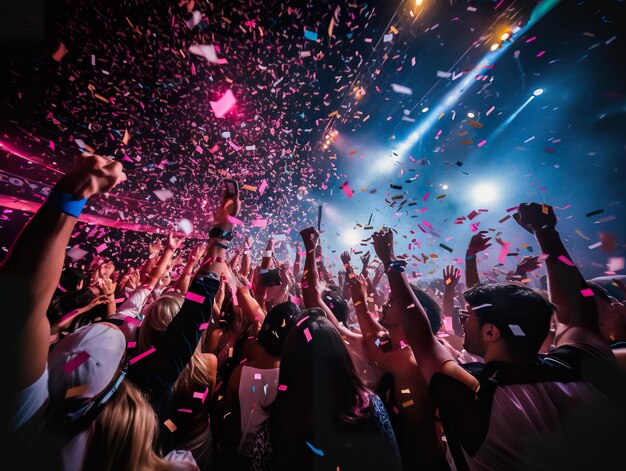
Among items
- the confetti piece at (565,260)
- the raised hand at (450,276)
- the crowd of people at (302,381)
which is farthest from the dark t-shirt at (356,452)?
the raised hand at (450,276)

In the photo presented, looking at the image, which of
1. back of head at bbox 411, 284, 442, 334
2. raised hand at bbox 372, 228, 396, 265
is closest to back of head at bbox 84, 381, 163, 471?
raised hand at bbox 372, 228, 396, 265

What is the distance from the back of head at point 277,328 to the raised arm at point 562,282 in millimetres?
2190

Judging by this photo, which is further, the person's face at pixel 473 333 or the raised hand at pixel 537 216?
the raised hand at pixel 537 216

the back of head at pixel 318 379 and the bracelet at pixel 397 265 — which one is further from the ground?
the bracelet at pixel 397 265

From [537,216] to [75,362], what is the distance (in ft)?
10.8

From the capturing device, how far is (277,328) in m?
2.19

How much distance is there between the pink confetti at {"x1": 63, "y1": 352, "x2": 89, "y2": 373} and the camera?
2.79ft

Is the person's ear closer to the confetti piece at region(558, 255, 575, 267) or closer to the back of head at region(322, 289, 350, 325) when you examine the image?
the confetti piece at region(558, 255, 575, 267)

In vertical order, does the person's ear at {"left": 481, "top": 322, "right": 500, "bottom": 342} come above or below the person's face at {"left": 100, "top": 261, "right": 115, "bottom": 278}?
below

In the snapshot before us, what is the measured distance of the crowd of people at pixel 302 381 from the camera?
719 mm

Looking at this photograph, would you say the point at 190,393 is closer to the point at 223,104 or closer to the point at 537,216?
the point at 537,216

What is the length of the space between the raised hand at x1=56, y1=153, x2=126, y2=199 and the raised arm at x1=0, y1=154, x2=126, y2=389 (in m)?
0.05

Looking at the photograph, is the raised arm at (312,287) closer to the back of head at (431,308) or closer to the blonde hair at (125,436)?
the back of head at (431,308)

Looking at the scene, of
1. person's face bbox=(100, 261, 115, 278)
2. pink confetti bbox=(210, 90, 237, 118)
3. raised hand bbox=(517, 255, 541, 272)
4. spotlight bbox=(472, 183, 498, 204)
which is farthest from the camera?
spotlight bbox=(472, 183, 498, 204)
